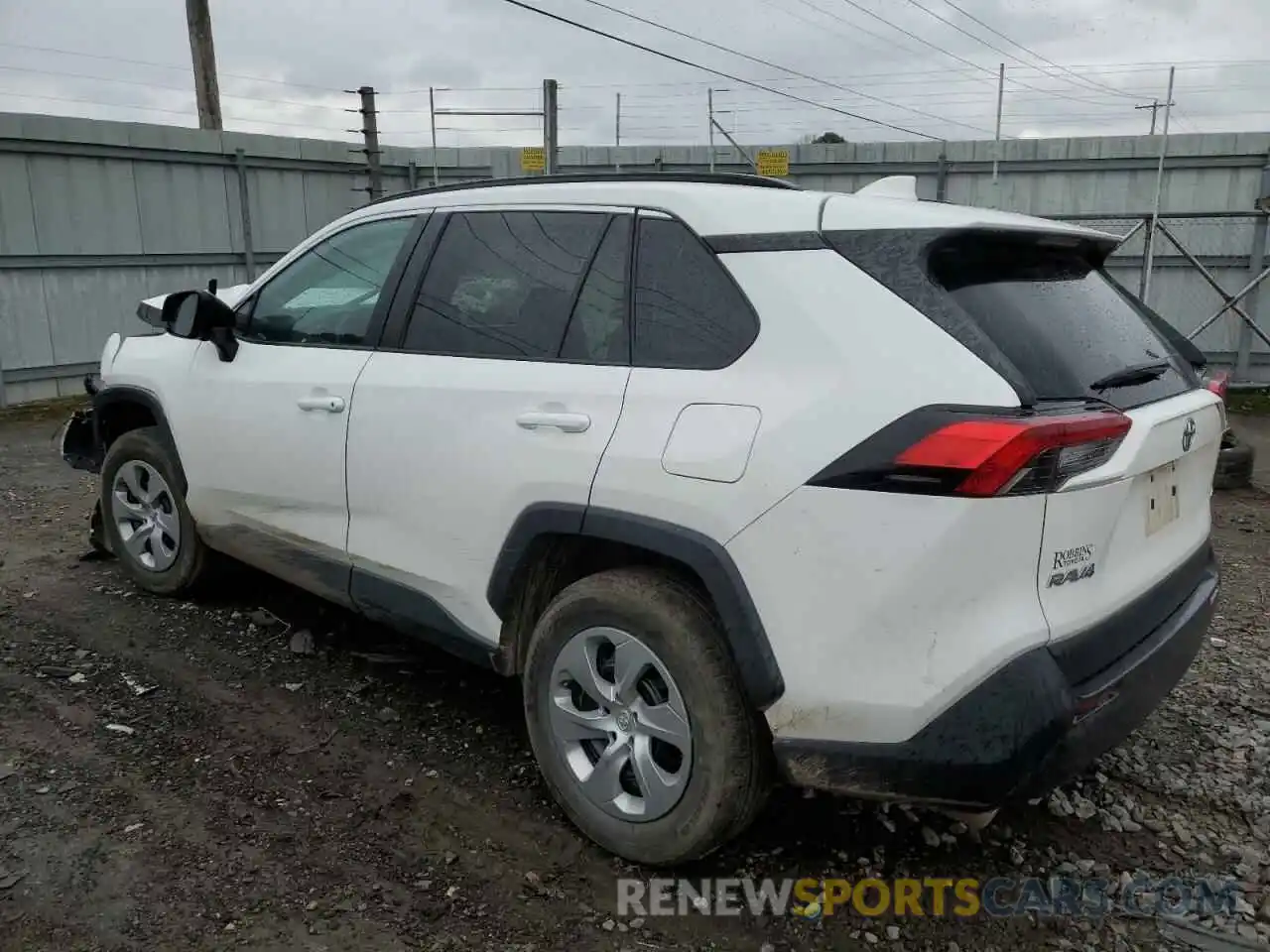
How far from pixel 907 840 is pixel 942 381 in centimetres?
146

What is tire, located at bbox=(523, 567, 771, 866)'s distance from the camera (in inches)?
95.0

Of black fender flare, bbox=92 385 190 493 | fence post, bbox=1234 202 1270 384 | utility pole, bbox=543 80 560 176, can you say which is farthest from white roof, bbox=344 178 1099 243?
fence post, bbox=1234 202 1270 384

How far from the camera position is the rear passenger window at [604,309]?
2705mm

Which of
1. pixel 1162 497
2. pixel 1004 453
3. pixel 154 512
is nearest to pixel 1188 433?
pixel 1162 497

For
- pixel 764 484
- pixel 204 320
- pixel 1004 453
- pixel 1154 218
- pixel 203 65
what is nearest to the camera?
pixel 1004 453

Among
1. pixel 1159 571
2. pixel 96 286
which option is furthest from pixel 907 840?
pixel 96 286

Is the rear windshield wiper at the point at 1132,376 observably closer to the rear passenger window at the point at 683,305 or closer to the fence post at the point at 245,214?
the rear passenger window at the point at 683,305

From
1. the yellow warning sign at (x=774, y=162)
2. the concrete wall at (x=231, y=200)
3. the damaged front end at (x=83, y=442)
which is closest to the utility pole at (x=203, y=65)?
the concrete wall at (x=231, y=200)

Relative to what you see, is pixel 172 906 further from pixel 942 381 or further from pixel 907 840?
pixel 942 381

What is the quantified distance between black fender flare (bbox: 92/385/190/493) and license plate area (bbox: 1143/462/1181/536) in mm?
3646

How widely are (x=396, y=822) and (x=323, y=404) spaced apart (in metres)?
1.44

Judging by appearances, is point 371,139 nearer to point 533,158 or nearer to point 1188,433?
point 533,158

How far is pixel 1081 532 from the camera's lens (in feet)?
7.14

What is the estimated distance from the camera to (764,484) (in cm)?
227
